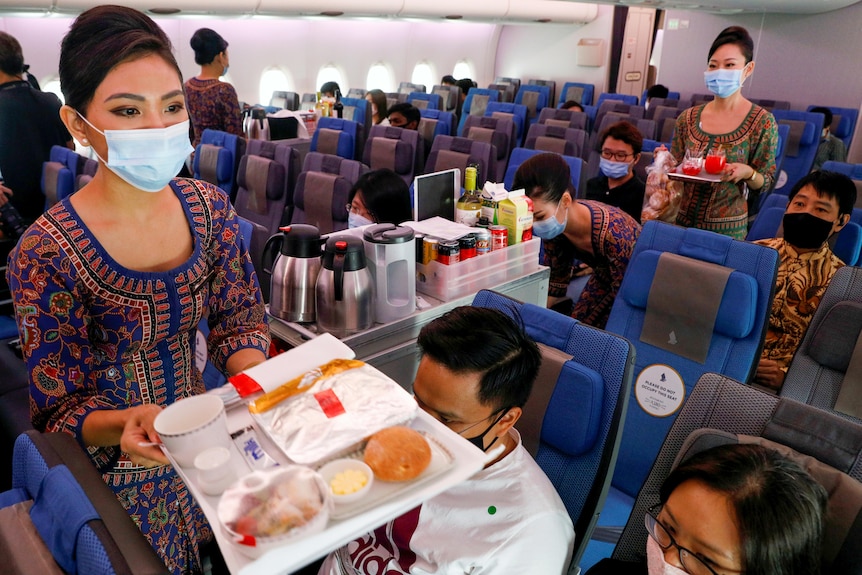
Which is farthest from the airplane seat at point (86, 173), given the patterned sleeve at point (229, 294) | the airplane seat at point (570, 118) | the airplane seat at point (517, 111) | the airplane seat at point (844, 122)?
the airplane seat at point (844, 122)

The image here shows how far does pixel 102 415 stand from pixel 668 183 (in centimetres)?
269

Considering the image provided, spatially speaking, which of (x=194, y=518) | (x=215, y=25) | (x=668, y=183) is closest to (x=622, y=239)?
(x=668, y=183)

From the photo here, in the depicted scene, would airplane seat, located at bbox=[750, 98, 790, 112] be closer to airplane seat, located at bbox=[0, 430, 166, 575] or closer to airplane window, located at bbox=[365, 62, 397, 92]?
airplane window, located at bbox=[365, 62, 397, 92]

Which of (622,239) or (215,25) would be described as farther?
(215,25)

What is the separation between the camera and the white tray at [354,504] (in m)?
0.69

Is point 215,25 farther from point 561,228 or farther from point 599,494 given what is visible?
point 599,494

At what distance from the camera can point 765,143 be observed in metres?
2.94

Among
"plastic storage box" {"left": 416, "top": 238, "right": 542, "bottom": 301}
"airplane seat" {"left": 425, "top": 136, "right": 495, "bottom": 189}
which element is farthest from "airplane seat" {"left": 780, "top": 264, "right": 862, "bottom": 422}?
"airplane seat" {"left": 425, "top": 136, "right": 495, "bottom": 189}

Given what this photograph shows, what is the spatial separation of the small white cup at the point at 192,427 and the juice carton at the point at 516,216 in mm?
1429

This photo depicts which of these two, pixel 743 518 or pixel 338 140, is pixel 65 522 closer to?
pixel 743 518

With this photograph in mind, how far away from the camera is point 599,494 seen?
53.9 inches

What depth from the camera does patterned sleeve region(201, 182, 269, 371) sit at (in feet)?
4.26

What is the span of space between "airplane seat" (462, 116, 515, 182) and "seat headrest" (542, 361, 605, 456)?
3.85 meters

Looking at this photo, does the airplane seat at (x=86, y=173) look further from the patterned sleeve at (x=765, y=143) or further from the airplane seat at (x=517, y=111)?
the airplane seat at (x=517, y=111)
